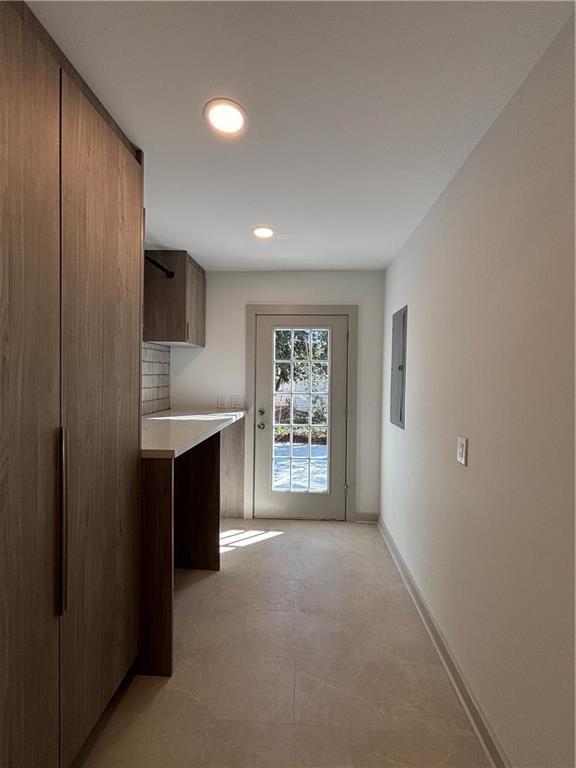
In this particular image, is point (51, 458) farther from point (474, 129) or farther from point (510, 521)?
point (474, 129)

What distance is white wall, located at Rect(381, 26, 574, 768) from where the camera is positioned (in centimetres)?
106

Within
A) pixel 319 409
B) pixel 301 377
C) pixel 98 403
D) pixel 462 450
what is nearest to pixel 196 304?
pixel 301 377

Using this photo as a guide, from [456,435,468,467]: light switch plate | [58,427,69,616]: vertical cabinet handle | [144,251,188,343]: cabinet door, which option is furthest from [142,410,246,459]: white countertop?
[456,435,468,467]: light switch plate

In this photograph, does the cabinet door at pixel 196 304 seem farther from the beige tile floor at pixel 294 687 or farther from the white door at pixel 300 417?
the beige tile floor at pixel 294 687

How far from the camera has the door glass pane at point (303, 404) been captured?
3699mm

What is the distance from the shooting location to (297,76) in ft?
4.17

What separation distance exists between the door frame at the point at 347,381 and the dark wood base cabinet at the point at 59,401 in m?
2.10

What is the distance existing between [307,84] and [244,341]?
2.53 metres

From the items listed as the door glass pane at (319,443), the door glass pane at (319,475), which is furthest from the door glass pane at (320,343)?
the door glass pane at (319,475)

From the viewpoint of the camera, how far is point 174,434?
212 centimetres

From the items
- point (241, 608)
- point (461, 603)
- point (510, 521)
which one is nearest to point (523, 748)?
point (461, 603)

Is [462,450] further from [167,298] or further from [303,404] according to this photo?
[167,298]

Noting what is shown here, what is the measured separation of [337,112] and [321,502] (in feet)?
10.1

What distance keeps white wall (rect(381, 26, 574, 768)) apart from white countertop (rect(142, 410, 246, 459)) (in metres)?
1.20
